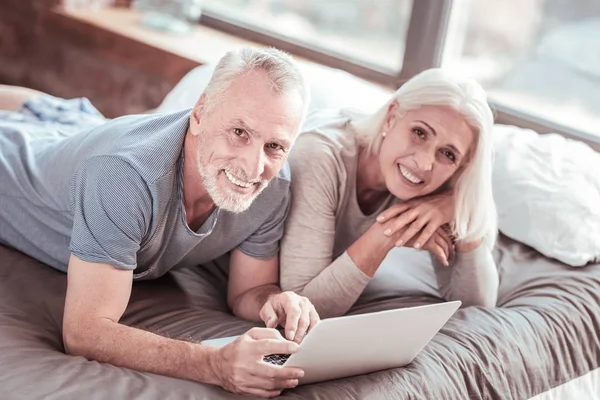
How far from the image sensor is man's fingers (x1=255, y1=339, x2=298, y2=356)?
4.54 feet

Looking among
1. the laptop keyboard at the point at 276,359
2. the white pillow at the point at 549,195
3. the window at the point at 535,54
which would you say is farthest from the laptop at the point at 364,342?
the window at the point at 535,54

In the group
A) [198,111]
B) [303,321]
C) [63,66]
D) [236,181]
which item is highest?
[198,111]

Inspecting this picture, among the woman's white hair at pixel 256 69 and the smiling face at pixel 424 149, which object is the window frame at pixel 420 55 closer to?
the smiling face at pixel 424 149

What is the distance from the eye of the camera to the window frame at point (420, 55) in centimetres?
274

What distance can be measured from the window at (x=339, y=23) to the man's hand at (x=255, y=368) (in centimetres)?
186

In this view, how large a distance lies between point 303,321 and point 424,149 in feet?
1.60

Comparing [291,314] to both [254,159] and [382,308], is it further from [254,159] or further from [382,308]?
[382,308]

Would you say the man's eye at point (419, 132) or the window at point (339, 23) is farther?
the window at point (339, 23)

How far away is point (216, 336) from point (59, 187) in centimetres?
43

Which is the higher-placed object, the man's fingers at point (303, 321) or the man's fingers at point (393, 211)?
the man's fingers at point (393, 211)

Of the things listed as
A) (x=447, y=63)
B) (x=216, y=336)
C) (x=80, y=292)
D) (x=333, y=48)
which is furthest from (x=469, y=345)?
(x=333, y=48)

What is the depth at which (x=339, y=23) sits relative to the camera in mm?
3391

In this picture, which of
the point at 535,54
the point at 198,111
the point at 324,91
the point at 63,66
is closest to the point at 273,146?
the point at 198,111

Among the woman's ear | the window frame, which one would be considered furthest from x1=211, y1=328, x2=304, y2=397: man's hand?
the window frame
